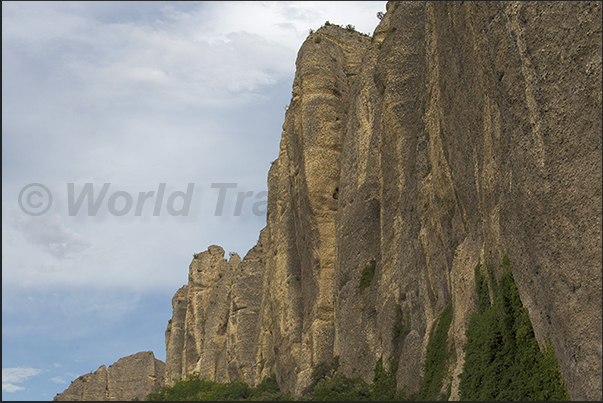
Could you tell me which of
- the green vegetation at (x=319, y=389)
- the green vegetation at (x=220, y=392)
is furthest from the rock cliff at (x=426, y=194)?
the green vegetation at (x=220, y=392)

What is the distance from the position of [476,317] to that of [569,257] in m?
6.98

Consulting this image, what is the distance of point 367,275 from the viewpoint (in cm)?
3375

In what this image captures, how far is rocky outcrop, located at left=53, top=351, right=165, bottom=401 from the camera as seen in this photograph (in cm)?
8519

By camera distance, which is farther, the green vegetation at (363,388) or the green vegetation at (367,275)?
the green vegetation at (367,275)

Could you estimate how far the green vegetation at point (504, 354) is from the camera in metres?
15.8

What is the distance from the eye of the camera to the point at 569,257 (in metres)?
13.6

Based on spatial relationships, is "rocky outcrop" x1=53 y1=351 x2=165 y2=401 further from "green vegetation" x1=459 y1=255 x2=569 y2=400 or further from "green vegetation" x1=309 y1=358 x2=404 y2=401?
"green vegetation" x1=459 y1=255 x2=569 y2=400

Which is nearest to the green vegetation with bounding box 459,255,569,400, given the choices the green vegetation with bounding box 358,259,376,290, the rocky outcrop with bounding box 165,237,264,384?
the green vegetation with bounding box 358,259,376,290

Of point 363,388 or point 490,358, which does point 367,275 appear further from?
point 490,358

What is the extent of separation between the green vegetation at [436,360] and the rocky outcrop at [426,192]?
1.91 feet

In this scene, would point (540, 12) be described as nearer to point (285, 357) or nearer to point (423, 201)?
point (423, 201)

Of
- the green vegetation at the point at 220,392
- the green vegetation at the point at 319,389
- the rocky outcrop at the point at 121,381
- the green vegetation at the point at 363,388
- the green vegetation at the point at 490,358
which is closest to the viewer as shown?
the green vegetation at the point at 490,358

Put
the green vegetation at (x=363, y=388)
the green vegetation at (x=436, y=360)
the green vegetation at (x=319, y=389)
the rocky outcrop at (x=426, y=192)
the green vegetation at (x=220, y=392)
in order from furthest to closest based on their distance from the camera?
the green vegetation at (x=220, y=392) → the green vegetation at (x=319, y=389) → the green vegetation at (x=363, y=388) → the green vegetation at (x=436, y=360) → the rocky outcrop at (x=426, y=192)

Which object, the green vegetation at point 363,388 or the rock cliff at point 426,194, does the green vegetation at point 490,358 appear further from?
the rock cliff at point 426,194
